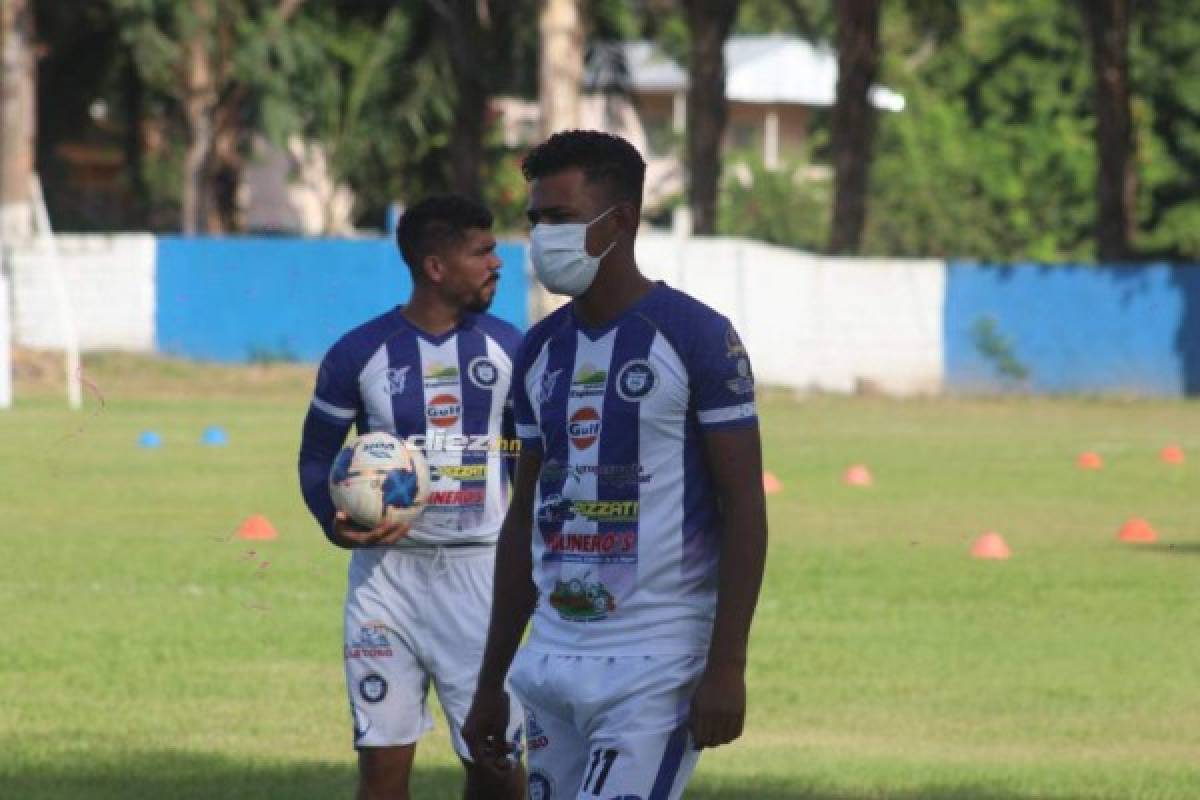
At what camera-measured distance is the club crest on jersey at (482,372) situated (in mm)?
8000

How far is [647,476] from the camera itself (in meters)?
5.56

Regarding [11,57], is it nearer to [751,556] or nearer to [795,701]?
[795,701]

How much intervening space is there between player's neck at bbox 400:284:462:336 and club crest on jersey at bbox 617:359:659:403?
8.30 feet

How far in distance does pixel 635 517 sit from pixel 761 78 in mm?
85285

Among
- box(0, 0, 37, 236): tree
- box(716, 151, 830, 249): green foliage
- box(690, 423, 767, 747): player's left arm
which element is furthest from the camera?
box(716, 151, 830, 249): green foliage

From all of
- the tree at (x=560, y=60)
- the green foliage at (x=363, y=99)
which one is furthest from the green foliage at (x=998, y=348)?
the green foliage at (x=363, y=99)

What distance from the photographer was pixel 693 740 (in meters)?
Answer: 5.44

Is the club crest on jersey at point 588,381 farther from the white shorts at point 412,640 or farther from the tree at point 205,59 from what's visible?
the tree at point 205,59

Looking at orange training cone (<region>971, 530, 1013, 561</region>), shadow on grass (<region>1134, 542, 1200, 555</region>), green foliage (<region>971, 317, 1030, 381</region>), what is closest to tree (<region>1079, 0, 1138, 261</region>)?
green foliage (<region>971, 317, 1030, 381</region>)

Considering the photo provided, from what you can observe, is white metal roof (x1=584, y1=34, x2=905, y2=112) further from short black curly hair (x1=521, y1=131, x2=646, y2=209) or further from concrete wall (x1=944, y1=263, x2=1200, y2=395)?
short black curly hair (x1=521, y1=131, x2=646, y2=209)

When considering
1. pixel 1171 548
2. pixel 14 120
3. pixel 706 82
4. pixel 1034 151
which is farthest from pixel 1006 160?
pixel 1171 548

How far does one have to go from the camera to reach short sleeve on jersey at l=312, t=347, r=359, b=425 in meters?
7.87

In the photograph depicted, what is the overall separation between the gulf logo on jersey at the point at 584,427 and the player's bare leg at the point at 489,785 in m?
2.33

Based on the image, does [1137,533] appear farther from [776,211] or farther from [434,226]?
[776,211]
